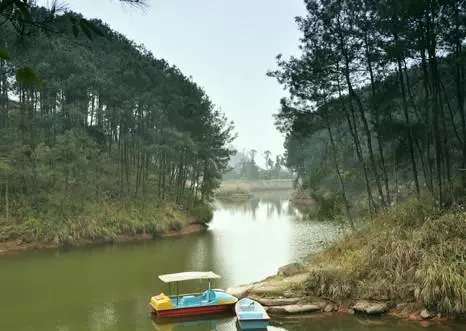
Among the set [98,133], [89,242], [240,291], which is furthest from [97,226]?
[240,291]

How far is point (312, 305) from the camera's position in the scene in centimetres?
1138

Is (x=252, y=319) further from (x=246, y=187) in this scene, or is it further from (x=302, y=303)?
(x=246, y=187)

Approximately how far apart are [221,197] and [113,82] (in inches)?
1657

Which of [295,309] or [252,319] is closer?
[252,319]

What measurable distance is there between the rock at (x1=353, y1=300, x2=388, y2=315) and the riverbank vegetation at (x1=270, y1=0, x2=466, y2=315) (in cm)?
24

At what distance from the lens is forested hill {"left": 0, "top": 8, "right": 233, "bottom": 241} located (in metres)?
24.8

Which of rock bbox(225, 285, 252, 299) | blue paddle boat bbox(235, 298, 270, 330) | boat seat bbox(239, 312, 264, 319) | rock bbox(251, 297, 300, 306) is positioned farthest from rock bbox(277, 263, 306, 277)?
boat seat bbox(239, 312, 264, 319)

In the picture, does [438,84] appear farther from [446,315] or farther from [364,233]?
[446,315]

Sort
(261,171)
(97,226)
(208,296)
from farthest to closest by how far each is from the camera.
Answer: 1. (261,171)
2. (97,226)
3. (208,296)

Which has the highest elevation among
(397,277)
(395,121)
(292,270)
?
(395,121)

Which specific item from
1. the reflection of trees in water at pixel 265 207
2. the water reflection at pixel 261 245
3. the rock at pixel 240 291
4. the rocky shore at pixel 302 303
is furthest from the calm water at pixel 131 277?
the reflection of trees in water at pixel 265 207

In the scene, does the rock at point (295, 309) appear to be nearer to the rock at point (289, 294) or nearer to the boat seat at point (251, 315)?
the rock at point (289, 294)

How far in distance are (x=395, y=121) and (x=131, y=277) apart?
10.7m

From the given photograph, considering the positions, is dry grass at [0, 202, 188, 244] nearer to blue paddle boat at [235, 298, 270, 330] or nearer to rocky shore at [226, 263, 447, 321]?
rocky shore at [226, 263, 447, 321]
